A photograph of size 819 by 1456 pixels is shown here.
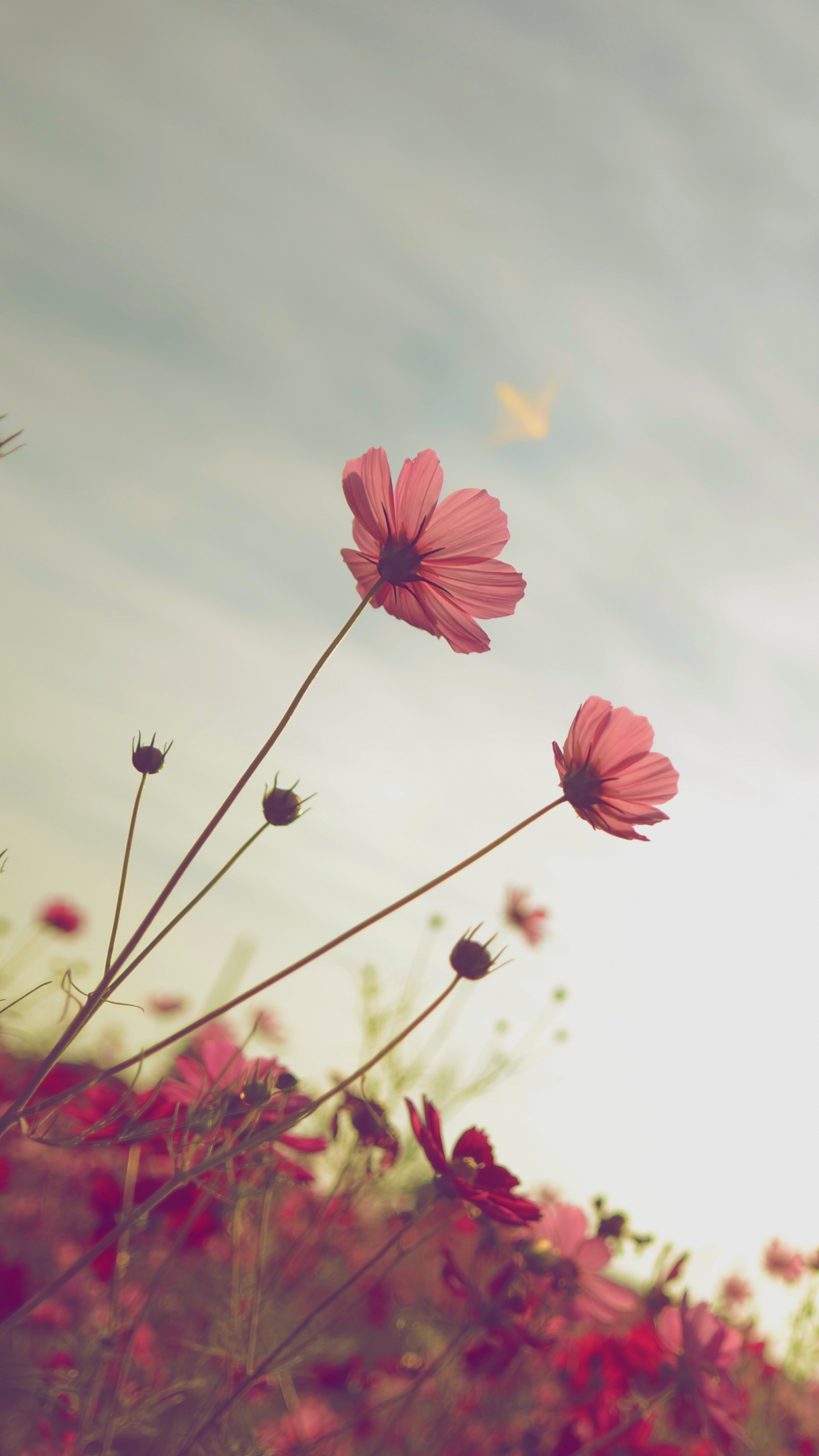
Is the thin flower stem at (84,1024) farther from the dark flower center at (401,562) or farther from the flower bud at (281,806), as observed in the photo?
the dark flower center at (401,562)

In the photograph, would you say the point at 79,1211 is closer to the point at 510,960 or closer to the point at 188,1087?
the point at 188,1087

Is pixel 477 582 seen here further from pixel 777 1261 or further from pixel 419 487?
pixel 777 1261

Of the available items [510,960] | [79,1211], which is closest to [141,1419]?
[510,960]

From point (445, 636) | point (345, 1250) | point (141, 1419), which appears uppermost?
point (445, 636)

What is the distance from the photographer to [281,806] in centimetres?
75

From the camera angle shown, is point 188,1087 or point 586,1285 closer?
point 188,1087

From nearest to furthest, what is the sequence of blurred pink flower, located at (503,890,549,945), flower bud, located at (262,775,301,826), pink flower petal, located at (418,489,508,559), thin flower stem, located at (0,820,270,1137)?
thin flower stem, located at (0,820,270,1137) < flower bud, located at (262,775,301,826) < pink flower petal, located at (418,489,508,559) < blurred pink flower, located at (503,890,549,945)

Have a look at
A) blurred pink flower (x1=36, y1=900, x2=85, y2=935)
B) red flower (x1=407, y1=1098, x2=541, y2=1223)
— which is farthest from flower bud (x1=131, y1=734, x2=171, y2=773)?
blurred pink flower (x1=36, y1=900, x2=85, y2=935)

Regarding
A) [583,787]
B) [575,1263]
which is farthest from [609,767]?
[575,1263]

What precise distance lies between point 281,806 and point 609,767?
293mm

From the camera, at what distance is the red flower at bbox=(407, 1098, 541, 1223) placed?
0.84 metres

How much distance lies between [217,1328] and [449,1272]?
347mm

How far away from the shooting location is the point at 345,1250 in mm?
2770

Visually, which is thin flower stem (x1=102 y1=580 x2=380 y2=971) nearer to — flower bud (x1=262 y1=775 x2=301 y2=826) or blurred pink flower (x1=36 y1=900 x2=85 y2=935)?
flower bud (x1=262 y1=775 x2=301 y2=826)
